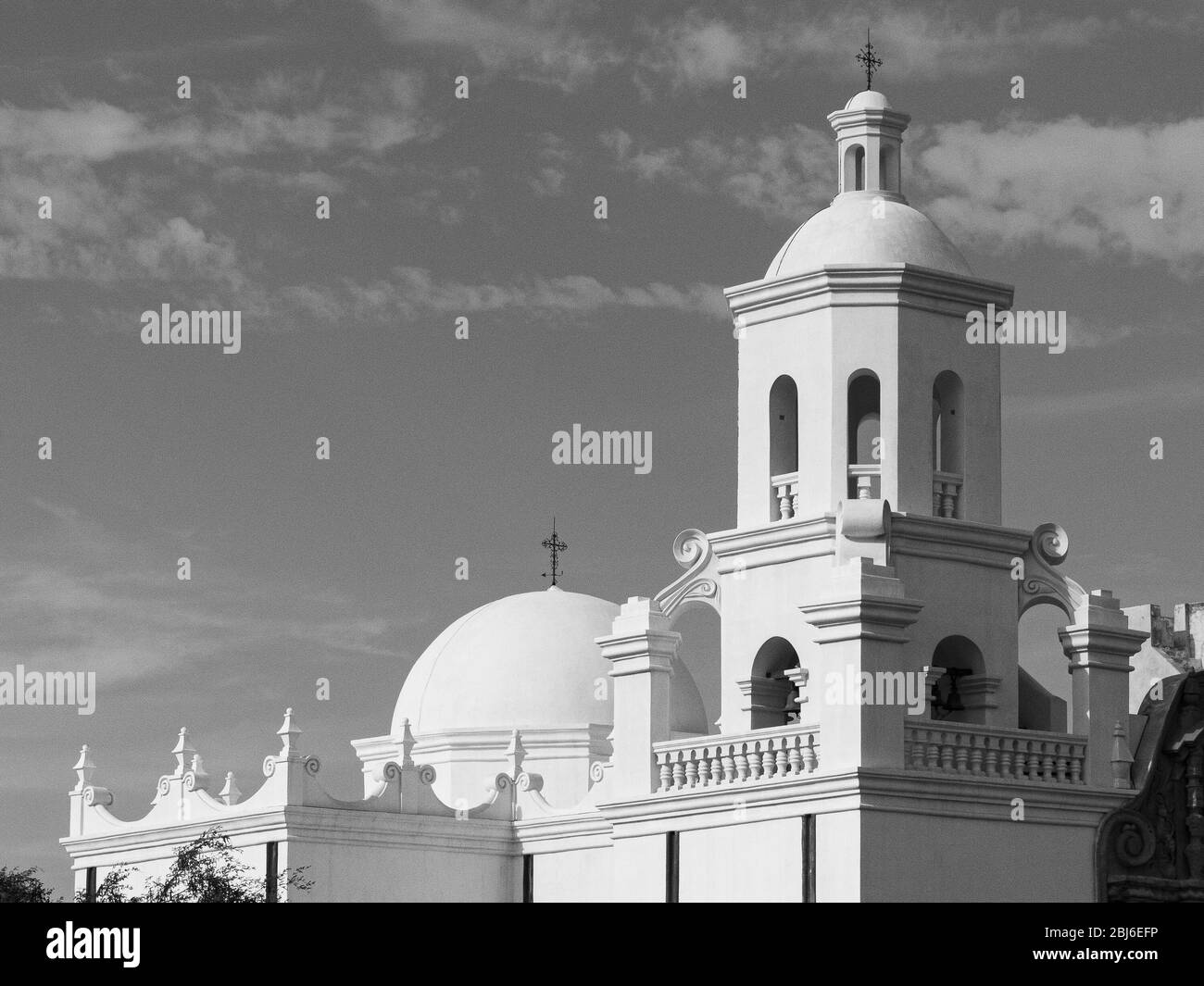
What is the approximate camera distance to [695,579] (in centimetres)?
3428

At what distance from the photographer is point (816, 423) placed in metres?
33.2

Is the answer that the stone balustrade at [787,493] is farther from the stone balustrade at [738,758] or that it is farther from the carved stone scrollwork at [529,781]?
the carved stone scrollwork at [529,781]

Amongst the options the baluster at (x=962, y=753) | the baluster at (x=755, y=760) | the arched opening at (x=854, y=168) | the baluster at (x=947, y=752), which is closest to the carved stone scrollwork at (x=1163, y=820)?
the baluster at (x=962, y=753)

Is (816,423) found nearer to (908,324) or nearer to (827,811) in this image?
(908,324)

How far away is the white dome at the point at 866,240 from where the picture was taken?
33.7 metres

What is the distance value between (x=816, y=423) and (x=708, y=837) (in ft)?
17.0

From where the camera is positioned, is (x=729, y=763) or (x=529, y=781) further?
(x=529, y=781)

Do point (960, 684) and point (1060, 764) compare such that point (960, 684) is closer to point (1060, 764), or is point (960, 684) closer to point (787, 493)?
point (1060, 764)

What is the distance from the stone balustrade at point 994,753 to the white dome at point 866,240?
19.2ft

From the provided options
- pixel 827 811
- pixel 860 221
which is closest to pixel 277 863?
pixel 827 811

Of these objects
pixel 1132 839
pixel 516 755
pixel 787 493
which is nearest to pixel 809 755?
pixel 787 493

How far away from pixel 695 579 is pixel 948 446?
11.7 ft

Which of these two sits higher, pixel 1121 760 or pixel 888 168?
pixel 888 168
